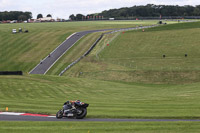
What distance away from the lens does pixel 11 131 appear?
63.0 feet

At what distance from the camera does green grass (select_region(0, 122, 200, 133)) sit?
1919 centimetres

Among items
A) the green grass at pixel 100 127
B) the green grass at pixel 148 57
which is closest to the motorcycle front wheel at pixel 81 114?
the green grass at pixel 100 127

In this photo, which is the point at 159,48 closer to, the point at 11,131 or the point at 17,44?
the point at 17,44

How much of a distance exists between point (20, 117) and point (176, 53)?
5938cm

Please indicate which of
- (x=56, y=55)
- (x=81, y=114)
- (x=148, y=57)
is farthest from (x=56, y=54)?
(x=81, y=114)

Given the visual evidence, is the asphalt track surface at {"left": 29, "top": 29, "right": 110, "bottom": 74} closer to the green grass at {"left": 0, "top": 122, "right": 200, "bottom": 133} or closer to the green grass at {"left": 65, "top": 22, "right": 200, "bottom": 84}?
the green grass at {"left": 65, "top": 22, "right": 200, "bottom": 84}

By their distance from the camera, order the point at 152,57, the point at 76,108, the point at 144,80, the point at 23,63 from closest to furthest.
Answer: the point at 76,108
the point at 144,80
the point at 152,57
the point at 23,63

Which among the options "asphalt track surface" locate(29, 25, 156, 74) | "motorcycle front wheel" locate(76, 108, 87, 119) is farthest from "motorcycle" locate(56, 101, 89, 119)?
"asphalt track surface" locate(29, 25, 156, 74)

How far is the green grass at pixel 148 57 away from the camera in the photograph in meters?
58.0

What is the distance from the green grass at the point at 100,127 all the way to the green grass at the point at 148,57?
115ft

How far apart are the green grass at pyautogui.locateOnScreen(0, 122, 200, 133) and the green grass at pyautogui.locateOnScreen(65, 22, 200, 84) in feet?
115

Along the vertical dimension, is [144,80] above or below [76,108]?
below

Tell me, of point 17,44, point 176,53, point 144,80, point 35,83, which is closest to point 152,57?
point 176,53

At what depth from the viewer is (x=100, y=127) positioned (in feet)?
66.4
